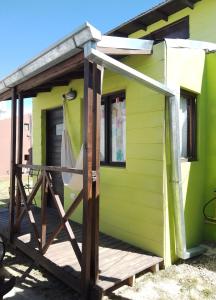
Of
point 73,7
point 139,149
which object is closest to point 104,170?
point 139,149

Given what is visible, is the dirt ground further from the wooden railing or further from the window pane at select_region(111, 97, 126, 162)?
the window pane at select_region(111, 97, 126, 162)

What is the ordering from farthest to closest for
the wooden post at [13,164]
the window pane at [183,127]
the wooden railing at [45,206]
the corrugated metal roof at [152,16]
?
the corrugated metal roof at [152,16] → the wooden post at [13,164] → the window pane at [183,127] → the wooden railing at [45,206]

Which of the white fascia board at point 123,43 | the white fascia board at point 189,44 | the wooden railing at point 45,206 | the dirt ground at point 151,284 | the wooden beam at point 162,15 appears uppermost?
the wooden beam at point 162,15

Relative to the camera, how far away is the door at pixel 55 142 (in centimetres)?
662

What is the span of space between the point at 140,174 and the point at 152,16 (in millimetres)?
4486

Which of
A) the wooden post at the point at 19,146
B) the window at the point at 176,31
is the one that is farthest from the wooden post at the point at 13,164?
the window at the point at 176,31

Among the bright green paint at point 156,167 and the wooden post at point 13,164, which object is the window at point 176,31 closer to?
the bright green paint at point 156,167

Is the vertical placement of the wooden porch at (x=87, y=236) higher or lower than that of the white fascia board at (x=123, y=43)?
lower

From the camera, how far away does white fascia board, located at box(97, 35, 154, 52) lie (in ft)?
10.5

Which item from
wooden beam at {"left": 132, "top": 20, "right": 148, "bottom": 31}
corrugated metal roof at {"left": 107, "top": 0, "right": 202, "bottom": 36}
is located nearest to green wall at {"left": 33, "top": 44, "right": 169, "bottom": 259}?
→ corrugated metal roof at {"left": 107, "top": 0, "right": 202, "bottom": 36}

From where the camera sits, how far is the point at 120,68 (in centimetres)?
312

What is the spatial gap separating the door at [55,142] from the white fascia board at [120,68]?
10.8 ft

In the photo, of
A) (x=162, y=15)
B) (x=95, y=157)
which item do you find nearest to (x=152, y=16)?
(x=162, y=15)

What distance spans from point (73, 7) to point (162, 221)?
6.67m
